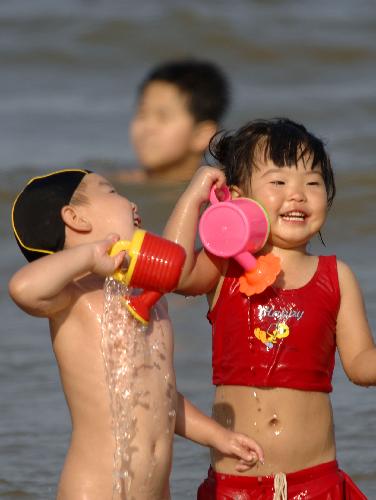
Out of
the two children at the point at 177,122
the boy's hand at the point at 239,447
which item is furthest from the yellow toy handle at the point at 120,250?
the two children at the point at 177,122

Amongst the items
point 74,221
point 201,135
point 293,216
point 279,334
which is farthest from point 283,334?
point 201,135

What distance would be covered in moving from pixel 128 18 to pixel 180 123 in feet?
18.3

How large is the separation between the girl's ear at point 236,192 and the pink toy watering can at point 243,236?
184 millimetres

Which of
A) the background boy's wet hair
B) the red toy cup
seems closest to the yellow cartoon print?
the red toy cup

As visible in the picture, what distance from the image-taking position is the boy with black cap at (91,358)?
3496mm

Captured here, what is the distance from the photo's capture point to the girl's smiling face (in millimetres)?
3738

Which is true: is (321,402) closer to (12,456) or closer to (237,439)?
(237,439)

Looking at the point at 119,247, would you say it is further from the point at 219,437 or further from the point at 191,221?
the point at 219,437

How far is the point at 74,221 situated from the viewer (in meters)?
3.58

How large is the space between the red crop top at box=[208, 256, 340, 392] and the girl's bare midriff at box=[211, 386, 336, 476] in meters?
0.03

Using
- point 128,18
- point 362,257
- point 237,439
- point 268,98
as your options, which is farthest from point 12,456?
point 128,18

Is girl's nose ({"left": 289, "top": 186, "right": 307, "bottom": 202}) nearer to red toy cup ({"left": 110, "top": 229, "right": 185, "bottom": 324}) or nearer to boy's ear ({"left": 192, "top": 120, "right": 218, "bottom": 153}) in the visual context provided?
red toy cup ({"left": 110, "top": 229, "right": 185, "bottom": 324})

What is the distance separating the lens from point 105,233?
3.58 meters

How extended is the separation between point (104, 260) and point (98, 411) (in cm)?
46
